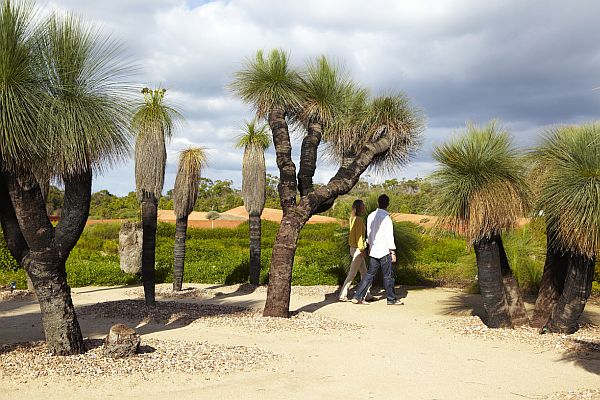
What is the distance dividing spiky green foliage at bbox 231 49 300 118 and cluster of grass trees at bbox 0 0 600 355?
0.06 feet

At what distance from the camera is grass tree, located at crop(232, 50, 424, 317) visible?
30.5ft

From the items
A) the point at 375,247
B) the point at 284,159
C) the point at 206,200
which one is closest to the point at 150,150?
the point at 284,159

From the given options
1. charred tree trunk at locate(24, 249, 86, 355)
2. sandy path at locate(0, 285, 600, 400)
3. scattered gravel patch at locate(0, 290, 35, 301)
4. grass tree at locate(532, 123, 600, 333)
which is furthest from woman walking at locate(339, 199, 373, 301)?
scattered gravel patch at locate(0, 290, 35, 301)

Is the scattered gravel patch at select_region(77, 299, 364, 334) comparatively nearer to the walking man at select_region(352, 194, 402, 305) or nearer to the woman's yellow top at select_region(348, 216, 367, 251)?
the walking man at select_region(352, 194, 402, 305)

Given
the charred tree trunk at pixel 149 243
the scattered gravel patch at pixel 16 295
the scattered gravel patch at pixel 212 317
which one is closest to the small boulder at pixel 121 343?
the scattered gravel patch at pixel 212 317

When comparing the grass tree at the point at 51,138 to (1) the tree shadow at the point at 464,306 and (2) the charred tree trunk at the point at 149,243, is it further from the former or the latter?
(1) the tree shadow at the point at 464,306

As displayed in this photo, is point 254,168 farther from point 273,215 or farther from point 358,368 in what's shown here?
point 273,215

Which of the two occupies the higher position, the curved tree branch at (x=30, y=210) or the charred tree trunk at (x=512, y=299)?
the curved tree branch at (x=30, y=210)

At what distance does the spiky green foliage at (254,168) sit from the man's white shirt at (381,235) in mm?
3751

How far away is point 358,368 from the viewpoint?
636cm

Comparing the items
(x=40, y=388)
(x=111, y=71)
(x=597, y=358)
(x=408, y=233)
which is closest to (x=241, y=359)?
(x=40, y=388)

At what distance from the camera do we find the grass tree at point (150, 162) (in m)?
10.2

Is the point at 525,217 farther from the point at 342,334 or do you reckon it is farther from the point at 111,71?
the point at 111,71

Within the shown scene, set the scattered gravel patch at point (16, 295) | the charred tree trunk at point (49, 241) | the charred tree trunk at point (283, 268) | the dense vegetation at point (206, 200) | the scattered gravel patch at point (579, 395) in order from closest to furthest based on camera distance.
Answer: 1. the scattered gravel patch at point (579, 395)
2. the charred tree trunk at point (49, 241)
3. the charred tree trunk at point (283, 268)
4. the scattered gravel patch at point (16, 295)
5. the dense vegetation at point (206, 200)
